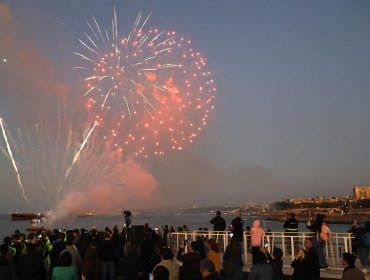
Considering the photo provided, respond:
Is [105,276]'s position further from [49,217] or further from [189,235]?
[49,217]

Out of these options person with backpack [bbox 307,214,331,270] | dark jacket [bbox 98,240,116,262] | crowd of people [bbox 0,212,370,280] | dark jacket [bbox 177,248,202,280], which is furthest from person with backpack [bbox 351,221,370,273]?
dark jacket [bbox 177,248,202,280]

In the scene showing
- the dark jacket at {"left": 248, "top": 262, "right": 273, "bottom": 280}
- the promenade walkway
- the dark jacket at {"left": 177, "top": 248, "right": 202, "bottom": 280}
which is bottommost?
the promenade walkway

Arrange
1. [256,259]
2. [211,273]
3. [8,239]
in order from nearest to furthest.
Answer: [211,273] → [256,259] → [8,239]

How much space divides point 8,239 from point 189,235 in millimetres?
8536

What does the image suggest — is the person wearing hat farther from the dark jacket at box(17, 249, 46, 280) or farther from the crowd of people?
Result: the dark jacket at box(17, 249, 46, 280)

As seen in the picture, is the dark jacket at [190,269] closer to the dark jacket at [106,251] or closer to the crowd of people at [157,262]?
the crowd of people at [157,262]

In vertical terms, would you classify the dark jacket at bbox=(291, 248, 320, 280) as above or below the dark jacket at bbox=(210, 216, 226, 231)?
below

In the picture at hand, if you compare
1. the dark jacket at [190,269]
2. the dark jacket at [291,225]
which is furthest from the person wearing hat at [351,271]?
the dark jacket at [291,225]

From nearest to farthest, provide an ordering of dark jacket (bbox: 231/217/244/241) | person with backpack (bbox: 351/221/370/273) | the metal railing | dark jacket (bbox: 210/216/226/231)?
person with backpack (bbox: 351/221/370/273), dark jacket (bbox: 231/217/244/241), the metal railing, dark jacket (bbox: 210/216/226/231)

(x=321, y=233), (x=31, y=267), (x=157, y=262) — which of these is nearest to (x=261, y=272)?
(x=157, y=262)

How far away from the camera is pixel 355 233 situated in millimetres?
13258

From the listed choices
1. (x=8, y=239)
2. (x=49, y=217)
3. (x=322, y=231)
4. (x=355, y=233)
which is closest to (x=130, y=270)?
(x=8, y=239)

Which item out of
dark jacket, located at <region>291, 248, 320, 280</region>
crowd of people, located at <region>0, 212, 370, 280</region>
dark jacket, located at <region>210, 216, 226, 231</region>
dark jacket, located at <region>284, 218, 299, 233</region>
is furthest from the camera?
dark jacket, located at <region>210, 216, 226, 231</region>

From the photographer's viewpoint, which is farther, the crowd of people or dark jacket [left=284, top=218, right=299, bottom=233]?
dark jacket [left=284, top=218, right=299, bottom=233]
